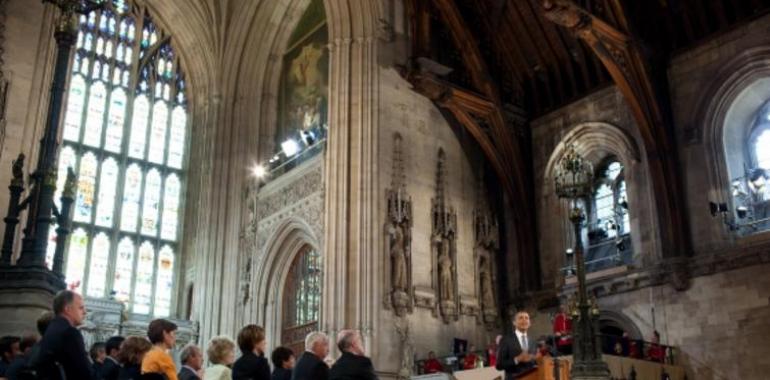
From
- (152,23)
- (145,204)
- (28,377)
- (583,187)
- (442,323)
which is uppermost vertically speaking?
(152,23)

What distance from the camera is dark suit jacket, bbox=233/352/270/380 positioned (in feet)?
21.2

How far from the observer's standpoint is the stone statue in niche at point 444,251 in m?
19.4

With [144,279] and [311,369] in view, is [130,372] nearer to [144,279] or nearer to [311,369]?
[311,369]

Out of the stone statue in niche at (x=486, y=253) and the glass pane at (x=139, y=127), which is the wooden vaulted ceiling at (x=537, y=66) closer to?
the stone statue in niche at (x=486, y=253)

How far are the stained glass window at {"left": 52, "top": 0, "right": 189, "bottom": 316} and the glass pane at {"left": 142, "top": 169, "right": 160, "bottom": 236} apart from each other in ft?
0.11

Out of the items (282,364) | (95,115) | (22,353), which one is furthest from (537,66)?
(22,353)

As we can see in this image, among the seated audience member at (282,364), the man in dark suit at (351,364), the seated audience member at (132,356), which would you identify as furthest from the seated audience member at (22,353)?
the man in dark suit at (351,364)

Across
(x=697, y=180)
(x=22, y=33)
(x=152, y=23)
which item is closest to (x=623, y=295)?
(x=697, y=180)

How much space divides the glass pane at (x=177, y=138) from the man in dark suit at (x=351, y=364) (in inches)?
931

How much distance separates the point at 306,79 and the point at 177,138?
22.7 feet

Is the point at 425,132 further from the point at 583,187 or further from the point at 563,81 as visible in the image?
the point at 583,187

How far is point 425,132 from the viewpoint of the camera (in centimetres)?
2083

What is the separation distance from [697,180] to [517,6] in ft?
22.2

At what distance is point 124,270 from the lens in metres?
26.6
